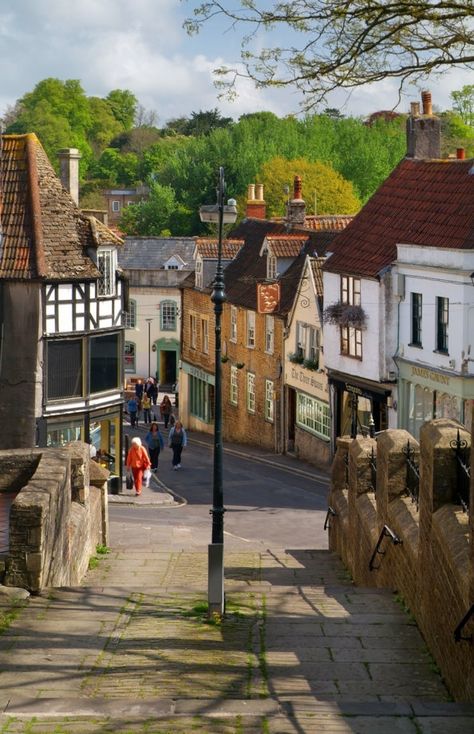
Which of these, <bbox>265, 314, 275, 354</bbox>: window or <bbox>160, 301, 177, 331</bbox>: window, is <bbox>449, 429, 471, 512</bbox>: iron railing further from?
<bbox>160, 301, 177, 331</bbox>: window

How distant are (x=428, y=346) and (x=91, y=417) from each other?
1014 cm

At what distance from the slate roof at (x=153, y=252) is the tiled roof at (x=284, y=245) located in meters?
30.5

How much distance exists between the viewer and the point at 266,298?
160 ft

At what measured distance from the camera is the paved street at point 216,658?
9.61m

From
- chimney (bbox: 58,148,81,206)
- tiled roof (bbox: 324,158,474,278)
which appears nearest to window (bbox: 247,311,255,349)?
tiled roof (bbox: 324,158,474,278)

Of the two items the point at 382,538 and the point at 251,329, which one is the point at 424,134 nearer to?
the point at 251,329

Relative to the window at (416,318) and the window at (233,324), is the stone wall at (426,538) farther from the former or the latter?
the window at (233,324)

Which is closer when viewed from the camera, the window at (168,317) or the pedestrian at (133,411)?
the pedestrian at (133,411)

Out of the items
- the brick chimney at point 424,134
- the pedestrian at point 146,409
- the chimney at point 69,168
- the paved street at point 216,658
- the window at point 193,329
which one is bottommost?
the pedestrian at point 146,409

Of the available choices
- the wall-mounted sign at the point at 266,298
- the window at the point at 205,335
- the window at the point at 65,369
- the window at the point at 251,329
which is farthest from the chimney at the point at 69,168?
the window at the point at 205,335

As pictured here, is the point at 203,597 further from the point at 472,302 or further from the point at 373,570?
the point at 472,302

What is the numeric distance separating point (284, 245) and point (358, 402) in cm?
947

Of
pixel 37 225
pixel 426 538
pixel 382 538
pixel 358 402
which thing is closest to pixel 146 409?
pixel 358 402

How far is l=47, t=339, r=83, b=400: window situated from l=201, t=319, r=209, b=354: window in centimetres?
1796
